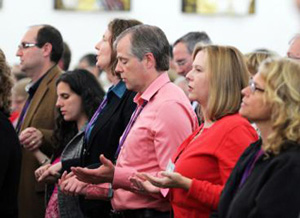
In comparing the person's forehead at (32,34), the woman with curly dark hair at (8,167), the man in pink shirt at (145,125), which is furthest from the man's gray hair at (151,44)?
the person's forehead at (32,34)

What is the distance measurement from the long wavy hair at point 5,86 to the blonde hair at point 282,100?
1.81 meters

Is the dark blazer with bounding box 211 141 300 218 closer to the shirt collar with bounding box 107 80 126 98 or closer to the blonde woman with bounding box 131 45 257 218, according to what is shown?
the blonde woman with bounding box 131 45 257 218

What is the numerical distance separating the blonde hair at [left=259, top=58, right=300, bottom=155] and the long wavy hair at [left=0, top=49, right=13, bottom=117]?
181 centimetres

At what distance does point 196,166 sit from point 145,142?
1.63 ft

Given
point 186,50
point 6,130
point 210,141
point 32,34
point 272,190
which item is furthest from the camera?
point 32,34

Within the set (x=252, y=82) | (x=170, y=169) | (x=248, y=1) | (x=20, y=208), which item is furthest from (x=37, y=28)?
(x=248, y=1)

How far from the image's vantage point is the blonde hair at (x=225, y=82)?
326 centimetres

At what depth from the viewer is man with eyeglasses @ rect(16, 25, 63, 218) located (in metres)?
5.01

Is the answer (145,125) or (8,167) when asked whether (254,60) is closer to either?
(145,125)

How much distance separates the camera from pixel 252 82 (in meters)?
2.94

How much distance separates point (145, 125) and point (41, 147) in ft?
5.11

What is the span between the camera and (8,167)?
395 cm

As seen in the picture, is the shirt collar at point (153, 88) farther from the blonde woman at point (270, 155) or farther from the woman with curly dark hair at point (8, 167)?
the blonde woman at point (270, 155)

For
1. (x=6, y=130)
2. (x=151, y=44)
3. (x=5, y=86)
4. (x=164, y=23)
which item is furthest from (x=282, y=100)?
(x=164, y=23)
